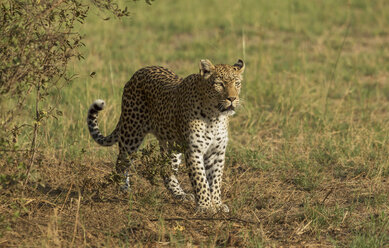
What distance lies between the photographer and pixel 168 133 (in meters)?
7.25

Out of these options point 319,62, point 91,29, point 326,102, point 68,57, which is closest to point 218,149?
point 68,57

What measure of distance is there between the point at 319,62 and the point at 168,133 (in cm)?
634

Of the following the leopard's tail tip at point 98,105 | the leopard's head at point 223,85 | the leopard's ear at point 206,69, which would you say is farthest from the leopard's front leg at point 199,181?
the leopard's tail tip at point 98,105

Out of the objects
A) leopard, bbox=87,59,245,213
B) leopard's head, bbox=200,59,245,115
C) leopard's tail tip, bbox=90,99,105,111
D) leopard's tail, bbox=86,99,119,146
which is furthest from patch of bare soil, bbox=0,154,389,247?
leopard's head, bbox=200,59,245,115

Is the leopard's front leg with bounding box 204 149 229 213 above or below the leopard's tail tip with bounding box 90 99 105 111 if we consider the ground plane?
below

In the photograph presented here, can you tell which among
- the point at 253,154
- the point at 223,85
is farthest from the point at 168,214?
the point at 253,154

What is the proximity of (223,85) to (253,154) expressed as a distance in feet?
6.54

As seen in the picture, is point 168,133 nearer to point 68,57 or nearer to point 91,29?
point 68,57

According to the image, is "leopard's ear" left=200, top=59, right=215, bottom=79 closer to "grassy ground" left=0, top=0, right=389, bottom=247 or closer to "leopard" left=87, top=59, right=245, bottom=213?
"leopard" left=87, top=59, right=245, bottom=213

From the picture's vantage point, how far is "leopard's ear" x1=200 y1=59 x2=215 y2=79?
672cm

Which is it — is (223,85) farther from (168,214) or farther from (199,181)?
(168,214)

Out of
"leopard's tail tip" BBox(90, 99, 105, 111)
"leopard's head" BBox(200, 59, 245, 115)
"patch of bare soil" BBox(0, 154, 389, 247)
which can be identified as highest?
"leopard's head" BBox(200, 59, 245, 115)

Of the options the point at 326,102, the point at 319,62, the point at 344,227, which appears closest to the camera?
the point at 344,227

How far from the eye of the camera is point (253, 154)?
8.41 metres
